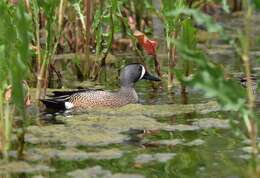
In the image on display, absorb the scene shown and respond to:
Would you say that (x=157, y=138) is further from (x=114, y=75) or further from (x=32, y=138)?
(x=114, y=75)

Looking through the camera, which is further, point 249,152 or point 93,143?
point 93,143

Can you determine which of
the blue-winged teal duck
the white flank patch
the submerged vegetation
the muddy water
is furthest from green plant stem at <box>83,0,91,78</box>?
the muddy water

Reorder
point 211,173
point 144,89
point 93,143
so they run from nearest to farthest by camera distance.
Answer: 1. point 211,173
2. point 93,143
3. point 144,89

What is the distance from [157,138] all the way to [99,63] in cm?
299

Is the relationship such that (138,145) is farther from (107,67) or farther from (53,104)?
(107,67)

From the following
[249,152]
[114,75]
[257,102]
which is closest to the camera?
[249,152]

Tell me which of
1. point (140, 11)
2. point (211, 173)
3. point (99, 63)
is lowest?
point (211, 173)

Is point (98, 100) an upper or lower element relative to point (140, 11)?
lower

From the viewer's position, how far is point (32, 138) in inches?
214

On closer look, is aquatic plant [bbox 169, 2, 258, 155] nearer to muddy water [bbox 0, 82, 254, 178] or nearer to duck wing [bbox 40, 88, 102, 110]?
muddy water [bbox 0, 82, 254, 178]

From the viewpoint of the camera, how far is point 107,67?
9398mm

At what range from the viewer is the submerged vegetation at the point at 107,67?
151 inches

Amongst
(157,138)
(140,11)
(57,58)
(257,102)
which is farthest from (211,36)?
(157,138)

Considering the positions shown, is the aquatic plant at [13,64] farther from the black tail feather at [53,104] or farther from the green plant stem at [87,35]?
the green plant stem at [87,35]
